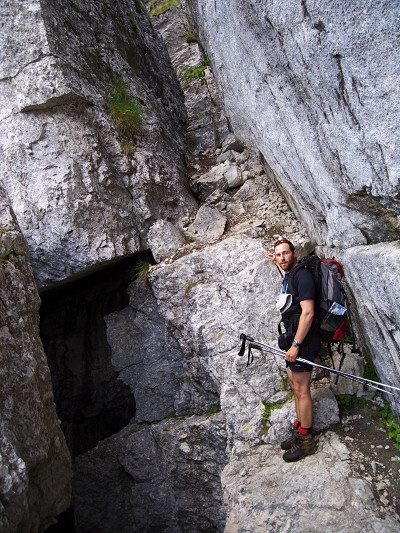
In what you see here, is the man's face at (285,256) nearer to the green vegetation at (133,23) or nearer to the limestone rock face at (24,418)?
the limestone rock face at (24,418)

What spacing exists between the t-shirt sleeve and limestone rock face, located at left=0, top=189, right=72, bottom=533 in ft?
13.4

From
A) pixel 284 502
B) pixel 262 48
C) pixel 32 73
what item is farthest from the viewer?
pixel 32 73

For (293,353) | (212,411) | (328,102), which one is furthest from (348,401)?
(328,102)

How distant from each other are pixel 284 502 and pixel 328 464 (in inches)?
30.0

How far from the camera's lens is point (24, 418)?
5.43m

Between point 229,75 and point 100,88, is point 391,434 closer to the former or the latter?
point 229,75

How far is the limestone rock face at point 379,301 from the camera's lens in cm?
444

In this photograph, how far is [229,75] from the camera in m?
9.21

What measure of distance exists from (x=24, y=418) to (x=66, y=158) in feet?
16.0

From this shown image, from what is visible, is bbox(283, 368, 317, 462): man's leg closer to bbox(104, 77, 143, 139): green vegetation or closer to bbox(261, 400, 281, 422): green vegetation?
bbox(261, 400, 281, 422): green vegetation

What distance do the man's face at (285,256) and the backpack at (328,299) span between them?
26cm

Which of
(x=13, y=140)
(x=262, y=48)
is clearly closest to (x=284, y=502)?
(x=262, y=48)

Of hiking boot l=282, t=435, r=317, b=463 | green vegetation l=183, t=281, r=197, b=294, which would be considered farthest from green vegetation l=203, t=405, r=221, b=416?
green vegetation l=183, t=281, r=197, b=294

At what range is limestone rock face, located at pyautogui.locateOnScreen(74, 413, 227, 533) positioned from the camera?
7.63 meters
